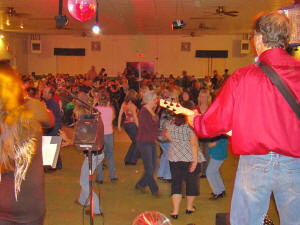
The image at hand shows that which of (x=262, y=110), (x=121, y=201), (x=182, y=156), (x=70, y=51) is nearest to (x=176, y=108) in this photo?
(x=262, y=110)

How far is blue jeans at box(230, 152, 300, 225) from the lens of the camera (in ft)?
5.86

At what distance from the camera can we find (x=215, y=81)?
17281 mm

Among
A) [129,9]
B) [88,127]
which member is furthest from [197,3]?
[88,127]

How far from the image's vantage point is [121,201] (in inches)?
208

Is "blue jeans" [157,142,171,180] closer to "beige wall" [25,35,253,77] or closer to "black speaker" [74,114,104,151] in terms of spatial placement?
"black speaker" [74,114,104,151]

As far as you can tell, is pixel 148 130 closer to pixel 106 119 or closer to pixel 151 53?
pixel 106 119

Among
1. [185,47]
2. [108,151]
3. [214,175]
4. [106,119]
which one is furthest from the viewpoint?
[185,47]

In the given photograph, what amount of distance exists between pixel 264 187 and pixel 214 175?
353cm

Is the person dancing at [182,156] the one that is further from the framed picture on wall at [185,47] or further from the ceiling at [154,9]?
the framed picture on wall at [185,47]

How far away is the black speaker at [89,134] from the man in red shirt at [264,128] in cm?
175

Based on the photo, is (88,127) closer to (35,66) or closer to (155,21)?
(155,21)

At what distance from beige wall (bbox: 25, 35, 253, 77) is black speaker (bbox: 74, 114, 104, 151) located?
18.5m

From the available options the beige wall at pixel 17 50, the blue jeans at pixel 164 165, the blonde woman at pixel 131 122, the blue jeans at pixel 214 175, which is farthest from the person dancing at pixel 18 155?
the beige wall at pixel 17 50

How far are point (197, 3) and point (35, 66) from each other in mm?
15687
